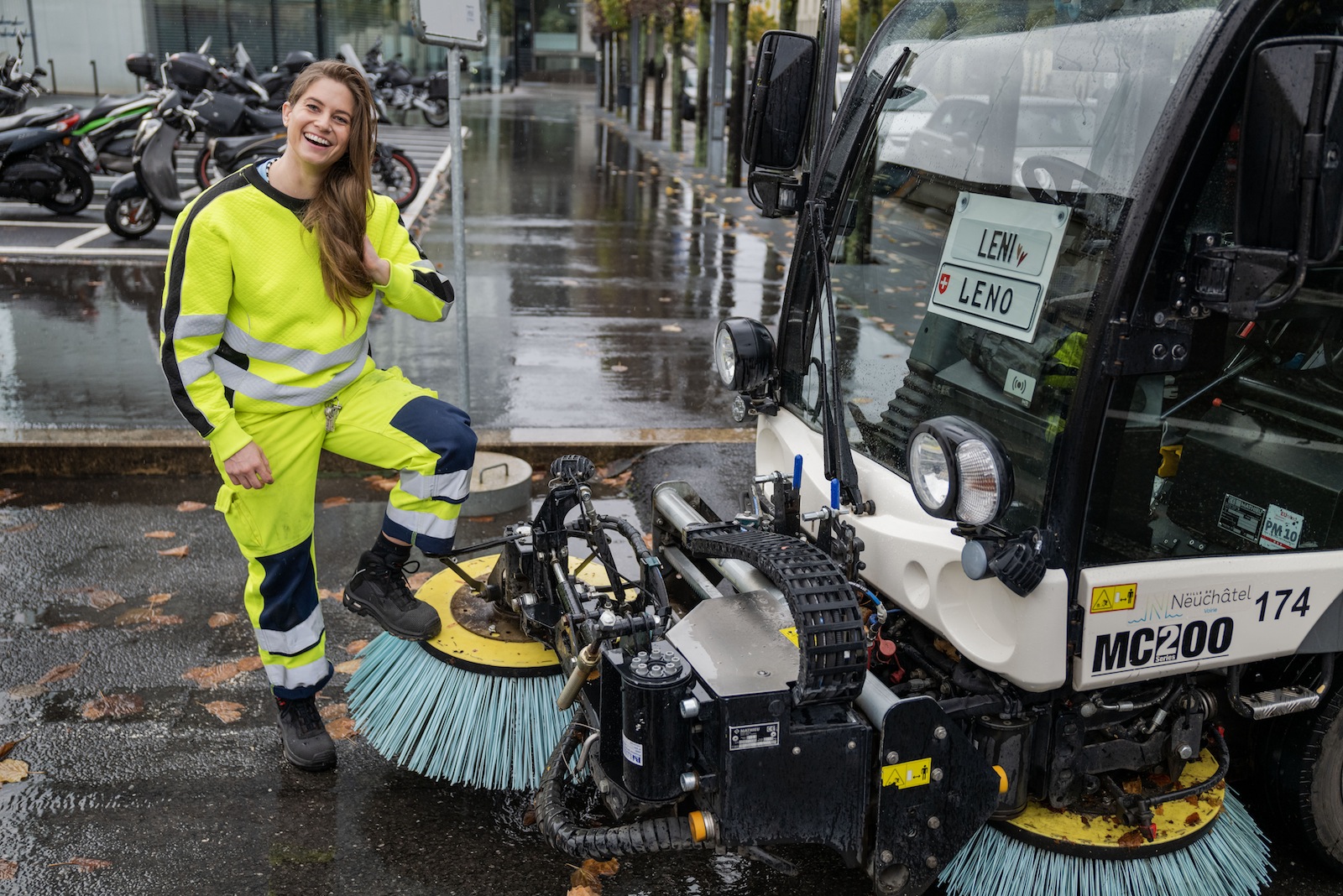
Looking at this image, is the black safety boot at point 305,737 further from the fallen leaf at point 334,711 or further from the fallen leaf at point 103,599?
the fallen leaf at point 103,599

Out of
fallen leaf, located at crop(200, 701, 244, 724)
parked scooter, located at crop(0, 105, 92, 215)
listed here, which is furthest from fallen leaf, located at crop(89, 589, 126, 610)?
parked scooter, located at crop(0, 105, 92, 215)

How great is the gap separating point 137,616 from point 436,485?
1776mm

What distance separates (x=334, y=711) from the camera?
152 inches

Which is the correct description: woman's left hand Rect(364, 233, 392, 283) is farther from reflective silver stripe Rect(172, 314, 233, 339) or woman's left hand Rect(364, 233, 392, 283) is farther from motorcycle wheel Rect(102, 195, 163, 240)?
motorcycle wheel Rect(102, 195, 163, 240)

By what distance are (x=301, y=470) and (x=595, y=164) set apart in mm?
18799

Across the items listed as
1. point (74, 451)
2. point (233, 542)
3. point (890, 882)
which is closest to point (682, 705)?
point (890, 882)

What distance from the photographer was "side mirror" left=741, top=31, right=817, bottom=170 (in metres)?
3.14

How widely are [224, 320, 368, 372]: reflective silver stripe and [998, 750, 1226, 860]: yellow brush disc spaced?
82.6 inches

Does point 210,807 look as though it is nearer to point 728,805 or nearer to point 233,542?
point 728,805

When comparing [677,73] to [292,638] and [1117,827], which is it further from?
[1117,827]

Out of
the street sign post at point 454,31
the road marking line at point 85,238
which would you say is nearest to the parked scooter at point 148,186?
the road marking line at point 85,238

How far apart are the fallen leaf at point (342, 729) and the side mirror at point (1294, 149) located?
290 centimetres

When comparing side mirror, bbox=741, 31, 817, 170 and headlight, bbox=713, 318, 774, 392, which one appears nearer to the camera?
side mirror, bbox=741, 31, 817, 170

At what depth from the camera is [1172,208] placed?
237 centimetres
